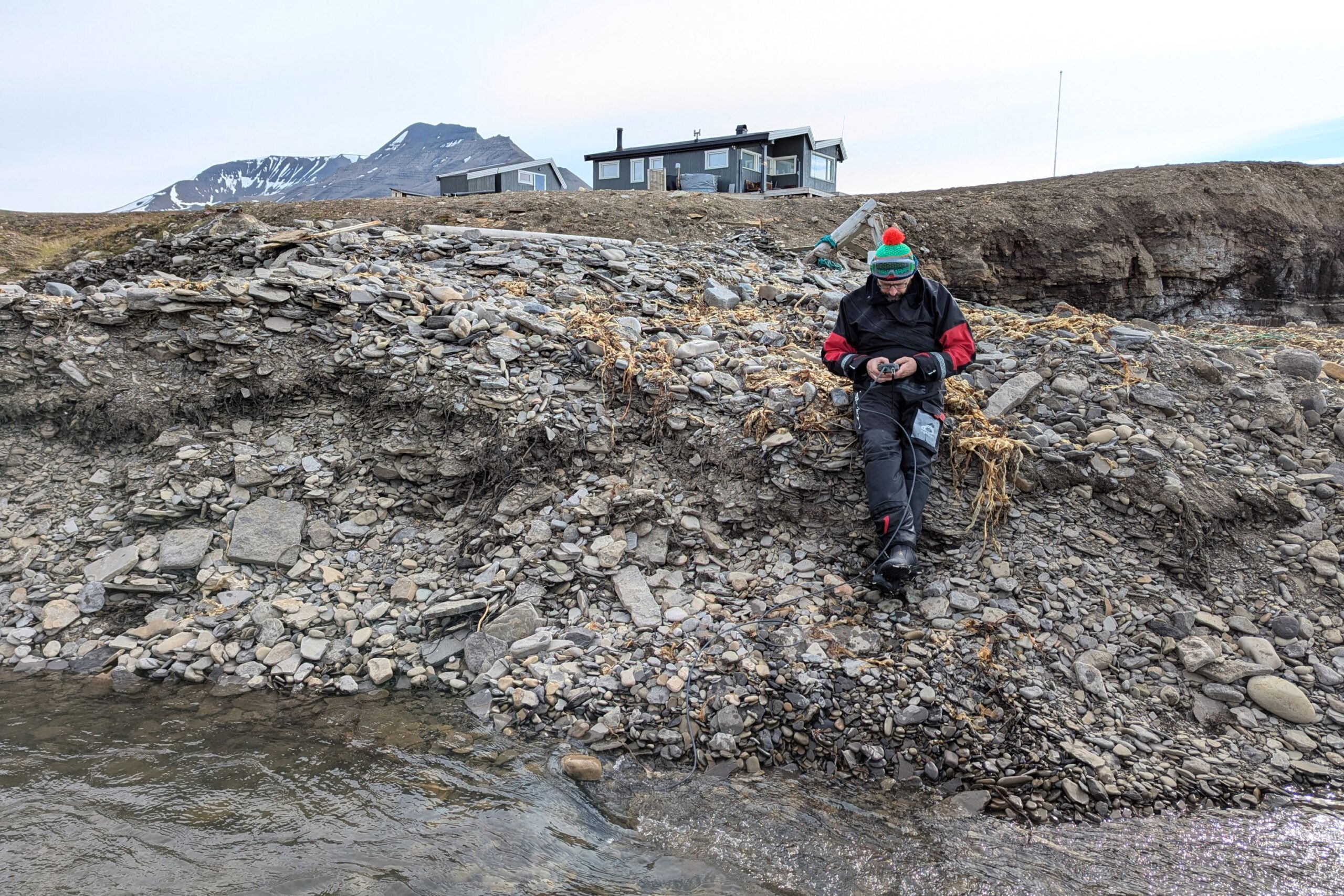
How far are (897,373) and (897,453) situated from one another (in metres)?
0.60

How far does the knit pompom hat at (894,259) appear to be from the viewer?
205 inches

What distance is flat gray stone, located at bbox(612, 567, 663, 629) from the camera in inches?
195

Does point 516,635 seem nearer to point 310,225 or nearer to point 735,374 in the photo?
point 735,374

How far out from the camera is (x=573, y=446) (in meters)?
5.90

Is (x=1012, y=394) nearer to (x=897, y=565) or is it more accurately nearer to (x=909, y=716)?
(x=897, y=565)

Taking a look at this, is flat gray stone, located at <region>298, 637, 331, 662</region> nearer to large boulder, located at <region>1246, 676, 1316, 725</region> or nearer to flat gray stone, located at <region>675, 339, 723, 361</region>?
flat gray stone, located at <region>675, 339, 723, 361</region>

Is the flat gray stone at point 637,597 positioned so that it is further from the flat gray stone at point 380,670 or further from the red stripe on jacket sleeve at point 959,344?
the red stripe on jacket sleeve at point 959,344

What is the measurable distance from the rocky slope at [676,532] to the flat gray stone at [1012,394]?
0.04 meters

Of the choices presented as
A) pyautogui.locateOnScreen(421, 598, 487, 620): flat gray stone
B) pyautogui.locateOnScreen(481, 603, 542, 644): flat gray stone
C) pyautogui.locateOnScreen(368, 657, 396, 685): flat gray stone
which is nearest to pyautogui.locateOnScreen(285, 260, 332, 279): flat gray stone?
pyautogui.locateOnScreen(421, 598, 487, 620): flat gray stone

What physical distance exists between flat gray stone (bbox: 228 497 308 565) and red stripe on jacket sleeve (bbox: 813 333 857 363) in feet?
14.9

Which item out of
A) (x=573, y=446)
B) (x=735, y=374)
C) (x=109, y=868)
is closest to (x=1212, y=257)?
(x=735, y=374)

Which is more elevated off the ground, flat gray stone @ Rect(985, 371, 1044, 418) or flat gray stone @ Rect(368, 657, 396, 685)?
flat gray stone @ Rect(985, 371, 1044, 418)

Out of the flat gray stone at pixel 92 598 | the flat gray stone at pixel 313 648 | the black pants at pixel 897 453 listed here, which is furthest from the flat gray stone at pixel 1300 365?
the flat gray stone at pixel 92 598

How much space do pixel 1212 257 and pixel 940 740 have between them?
1490cm
